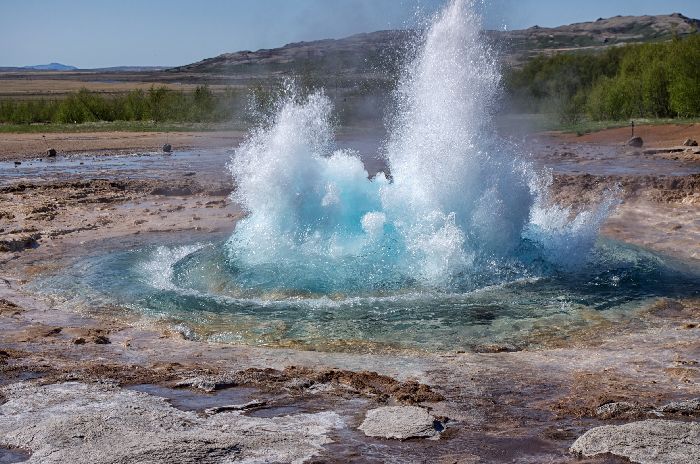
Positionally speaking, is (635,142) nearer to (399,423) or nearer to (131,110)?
(399,423)

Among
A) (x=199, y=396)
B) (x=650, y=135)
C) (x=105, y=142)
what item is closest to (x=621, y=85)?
(x=650, y=135)

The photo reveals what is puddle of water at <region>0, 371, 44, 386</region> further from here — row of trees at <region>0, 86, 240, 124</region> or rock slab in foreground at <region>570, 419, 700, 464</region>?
row of trees at <region>0, 86, 240, 124</region>

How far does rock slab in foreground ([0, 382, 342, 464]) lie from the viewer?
408cm

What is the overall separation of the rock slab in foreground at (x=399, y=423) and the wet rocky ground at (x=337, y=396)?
0.04ft

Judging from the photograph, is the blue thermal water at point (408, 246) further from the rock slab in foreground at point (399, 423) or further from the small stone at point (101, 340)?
the rock slab in foreground at point (399, 423)

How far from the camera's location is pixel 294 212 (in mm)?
9734

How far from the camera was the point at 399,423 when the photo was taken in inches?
181

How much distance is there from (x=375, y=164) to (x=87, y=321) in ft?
45.3

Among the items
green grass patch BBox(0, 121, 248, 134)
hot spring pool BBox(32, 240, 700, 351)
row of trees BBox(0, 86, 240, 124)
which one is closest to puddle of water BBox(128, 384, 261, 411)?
hot spring pool BBox(32, 240, 700, 351)

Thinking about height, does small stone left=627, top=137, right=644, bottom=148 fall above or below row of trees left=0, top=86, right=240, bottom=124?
below

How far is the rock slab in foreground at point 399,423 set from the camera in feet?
14.7

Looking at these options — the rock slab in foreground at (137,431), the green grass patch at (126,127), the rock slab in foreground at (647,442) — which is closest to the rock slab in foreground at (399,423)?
the rock slab in foreground at (137,431)

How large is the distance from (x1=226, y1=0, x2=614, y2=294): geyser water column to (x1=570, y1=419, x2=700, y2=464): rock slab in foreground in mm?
4243

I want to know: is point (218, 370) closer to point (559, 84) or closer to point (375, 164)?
point (375, 164)
